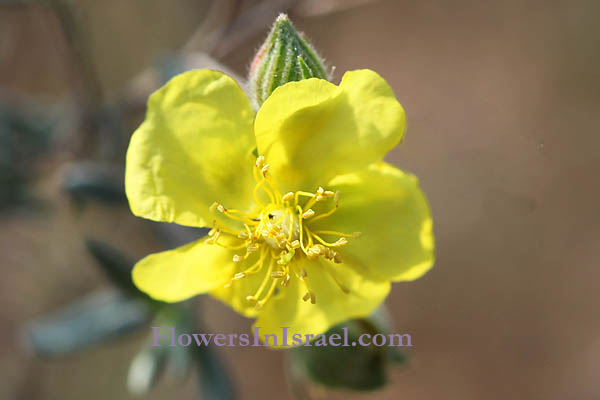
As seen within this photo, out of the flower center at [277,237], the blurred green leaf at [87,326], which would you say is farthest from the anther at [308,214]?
the blurred green leaf at [87,326]

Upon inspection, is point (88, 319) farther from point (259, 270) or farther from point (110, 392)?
point (110, 392)

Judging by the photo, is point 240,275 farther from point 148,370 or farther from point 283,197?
point 148,370

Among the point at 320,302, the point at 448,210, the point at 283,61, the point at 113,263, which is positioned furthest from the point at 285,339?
the point at 448,210

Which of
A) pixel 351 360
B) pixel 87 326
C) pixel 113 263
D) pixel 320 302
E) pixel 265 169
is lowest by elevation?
pixel 87 326

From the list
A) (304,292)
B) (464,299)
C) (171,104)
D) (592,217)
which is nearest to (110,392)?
(464,299)

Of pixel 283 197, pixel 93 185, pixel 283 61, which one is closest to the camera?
pixel 283 61

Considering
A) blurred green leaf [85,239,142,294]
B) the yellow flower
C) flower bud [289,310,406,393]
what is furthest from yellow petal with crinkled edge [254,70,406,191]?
blurred green leaf [85,239,142,294]

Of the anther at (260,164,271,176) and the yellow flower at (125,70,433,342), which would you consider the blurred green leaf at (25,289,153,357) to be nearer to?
the yellow flower at (125,70,433,342)
